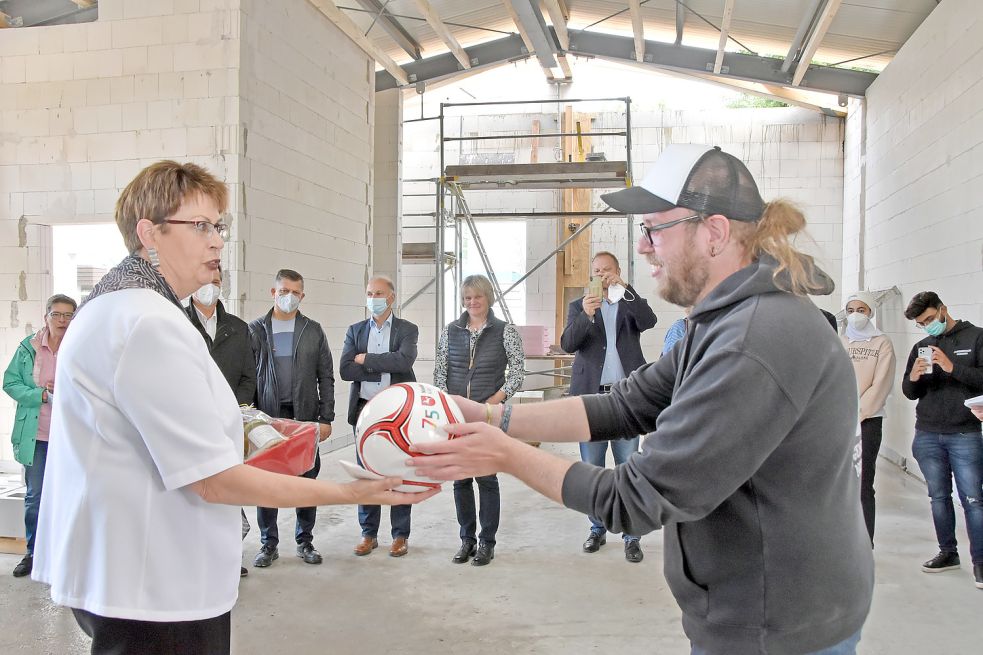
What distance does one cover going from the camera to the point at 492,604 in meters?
3.89

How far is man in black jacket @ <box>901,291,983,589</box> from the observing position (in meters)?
4.15

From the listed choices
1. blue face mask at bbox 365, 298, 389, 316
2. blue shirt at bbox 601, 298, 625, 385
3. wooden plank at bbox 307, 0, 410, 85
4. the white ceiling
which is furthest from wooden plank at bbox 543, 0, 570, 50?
blue face mask at bbox 365, 298, 389, 316

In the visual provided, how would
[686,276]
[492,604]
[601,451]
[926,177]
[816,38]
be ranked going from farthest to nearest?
[816,38]
[926,177]
[601,451]
[492,604]
[686,276]

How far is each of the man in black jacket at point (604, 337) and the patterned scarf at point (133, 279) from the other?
3667mm

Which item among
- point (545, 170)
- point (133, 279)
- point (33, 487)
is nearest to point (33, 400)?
point (33, 487)

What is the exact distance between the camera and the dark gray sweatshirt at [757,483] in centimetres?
127

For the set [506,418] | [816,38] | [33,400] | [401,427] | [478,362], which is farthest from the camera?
[816,38]

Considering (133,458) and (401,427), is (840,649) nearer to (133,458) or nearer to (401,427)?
(401,427)

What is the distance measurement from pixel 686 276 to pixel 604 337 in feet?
11.8

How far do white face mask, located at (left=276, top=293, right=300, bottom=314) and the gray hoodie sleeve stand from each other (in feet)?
12.2

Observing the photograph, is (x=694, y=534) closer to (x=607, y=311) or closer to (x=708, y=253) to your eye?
(x=708, y=253)

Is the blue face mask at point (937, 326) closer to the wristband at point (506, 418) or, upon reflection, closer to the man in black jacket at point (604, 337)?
the man in black jacket at point (604, 337)

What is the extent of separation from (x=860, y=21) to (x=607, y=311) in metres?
5.05

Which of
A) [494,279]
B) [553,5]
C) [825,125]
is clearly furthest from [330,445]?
[825,125]
